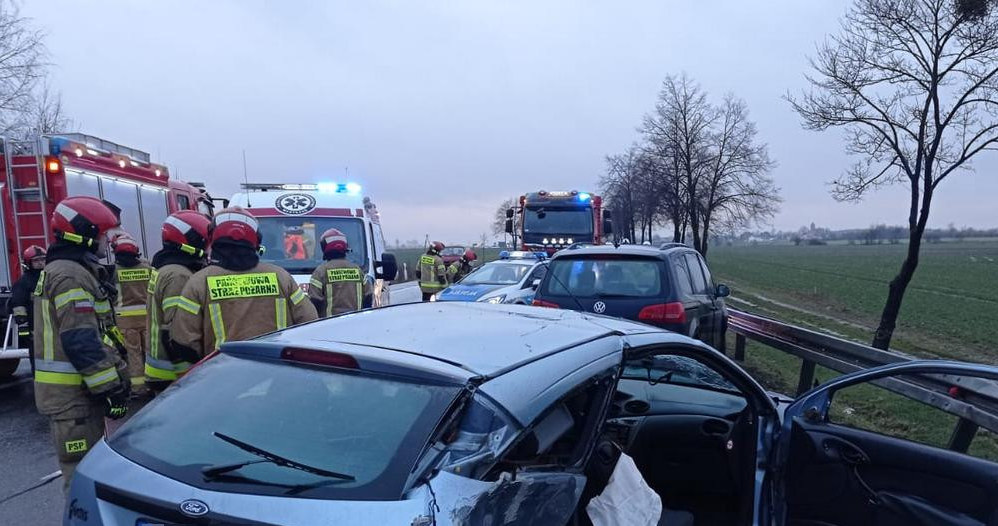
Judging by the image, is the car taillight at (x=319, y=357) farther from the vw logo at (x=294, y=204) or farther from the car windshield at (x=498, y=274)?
the car windshield at (x=498, y=274)

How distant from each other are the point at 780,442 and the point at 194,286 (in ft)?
12.2

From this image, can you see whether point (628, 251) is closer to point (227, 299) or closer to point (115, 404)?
point (227, 299)

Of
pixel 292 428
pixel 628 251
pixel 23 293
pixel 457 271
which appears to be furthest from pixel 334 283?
pixel 457 271

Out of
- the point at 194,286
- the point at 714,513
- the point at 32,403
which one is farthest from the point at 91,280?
the point at 32,403

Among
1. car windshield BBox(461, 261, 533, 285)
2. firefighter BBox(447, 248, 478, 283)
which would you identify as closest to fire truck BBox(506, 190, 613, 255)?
firefighter BBox(447, 248, 478, 283)

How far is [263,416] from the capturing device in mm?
2045

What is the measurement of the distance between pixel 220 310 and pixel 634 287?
420cm

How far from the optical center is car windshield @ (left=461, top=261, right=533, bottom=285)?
1271cm

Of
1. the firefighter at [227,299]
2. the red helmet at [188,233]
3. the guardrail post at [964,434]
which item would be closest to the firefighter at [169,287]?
the red helmet at [188,233]

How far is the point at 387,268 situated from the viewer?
30.4 ft

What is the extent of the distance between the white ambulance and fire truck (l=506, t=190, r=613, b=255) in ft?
31.6

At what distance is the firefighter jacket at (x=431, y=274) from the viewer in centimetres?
1500

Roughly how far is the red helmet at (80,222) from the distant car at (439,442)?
2.07 metres

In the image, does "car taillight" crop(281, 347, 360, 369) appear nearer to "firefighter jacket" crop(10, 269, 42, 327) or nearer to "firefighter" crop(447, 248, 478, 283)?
"firefighter jacket" crop(10, 269, 42, 327)
